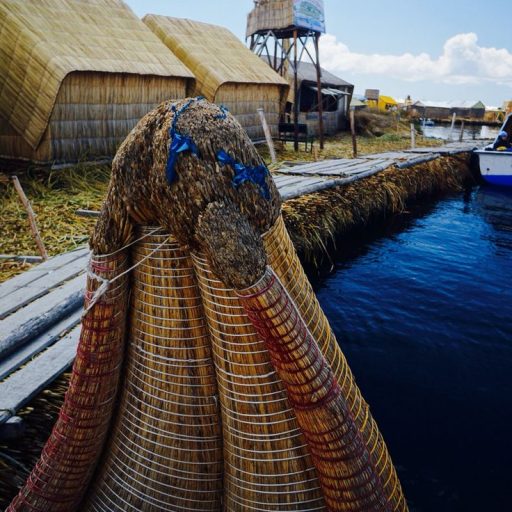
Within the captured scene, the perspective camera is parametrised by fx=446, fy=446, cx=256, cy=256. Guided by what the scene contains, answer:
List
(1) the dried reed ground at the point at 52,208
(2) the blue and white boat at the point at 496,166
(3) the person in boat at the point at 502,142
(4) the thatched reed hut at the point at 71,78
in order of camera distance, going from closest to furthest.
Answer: (1) the dried reed ground at the point at 52,208 < (4) the thatched reed hut at the point at 71,78 < (2) the blue and white boat at the point at 496,166 < (3) the person in boat at the point at 502,142

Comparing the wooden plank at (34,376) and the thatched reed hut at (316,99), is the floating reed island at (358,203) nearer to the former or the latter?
the wooden plank at (34,376)

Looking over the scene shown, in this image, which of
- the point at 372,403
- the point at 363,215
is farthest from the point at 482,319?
the point at 363,215

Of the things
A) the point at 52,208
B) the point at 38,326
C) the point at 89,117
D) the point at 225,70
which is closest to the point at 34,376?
the point at 38,326

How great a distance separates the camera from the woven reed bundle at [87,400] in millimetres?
2057

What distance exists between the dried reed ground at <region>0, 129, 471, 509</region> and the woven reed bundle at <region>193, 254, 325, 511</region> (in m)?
1.61

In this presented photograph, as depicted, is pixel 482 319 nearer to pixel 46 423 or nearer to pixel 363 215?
pixel 363 215

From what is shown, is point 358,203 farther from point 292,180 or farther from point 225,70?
point 225,70

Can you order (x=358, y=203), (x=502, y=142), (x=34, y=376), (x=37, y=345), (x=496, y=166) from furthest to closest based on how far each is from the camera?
(x=502, y=142) → (x=496, y=166) → (x=358, y=203) → (x=37, y=345) → (x=34, y=376)

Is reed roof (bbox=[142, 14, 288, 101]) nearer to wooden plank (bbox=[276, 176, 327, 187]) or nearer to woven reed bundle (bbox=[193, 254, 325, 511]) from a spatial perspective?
wooden plank (bbox=[276, 176, 327, 187])

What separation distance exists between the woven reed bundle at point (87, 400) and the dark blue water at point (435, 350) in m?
3.46

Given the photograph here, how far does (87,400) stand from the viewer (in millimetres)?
2109

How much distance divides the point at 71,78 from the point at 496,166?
16089 millimetres

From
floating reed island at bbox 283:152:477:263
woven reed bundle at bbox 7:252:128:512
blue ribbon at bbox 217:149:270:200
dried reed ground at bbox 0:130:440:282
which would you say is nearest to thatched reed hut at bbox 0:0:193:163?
dried reed ground at bbox 0:130:440:282

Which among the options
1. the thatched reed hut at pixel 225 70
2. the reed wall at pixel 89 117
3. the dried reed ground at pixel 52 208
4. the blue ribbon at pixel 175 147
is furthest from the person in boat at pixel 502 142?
the blue ribbon at pixel 175 147
